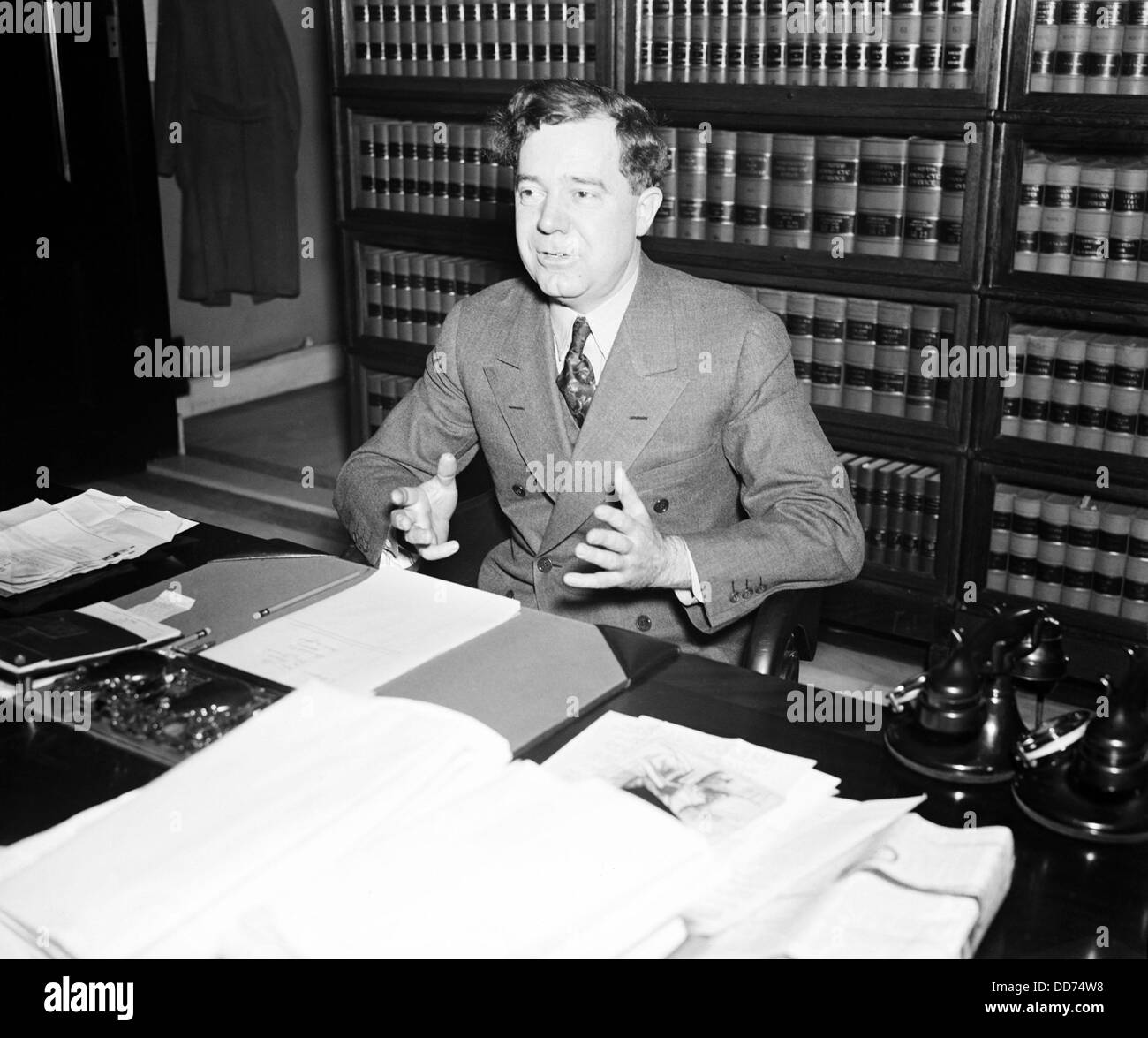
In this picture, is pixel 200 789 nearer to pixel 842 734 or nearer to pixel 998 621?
pixel 842 734

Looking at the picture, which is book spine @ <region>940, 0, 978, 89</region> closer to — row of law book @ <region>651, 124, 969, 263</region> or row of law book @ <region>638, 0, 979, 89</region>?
row of law book @ <region>638, 0, 979, 89</region>

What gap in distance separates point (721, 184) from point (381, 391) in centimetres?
138

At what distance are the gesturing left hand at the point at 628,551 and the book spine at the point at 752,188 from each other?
177 centimetres

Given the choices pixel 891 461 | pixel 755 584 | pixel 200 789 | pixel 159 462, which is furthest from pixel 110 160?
pixel 200 789

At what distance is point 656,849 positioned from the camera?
1110 millimetres

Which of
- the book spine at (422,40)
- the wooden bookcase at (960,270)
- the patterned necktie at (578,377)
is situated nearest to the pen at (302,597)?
the patterned necktie at (578,377)

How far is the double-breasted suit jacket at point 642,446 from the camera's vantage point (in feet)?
6.44

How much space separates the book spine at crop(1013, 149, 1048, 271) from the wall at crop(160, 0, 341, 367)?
3.34 m

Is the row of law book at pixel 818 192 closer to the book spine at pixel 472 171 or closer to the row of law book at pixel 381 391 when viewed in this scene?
the book spine at pixel 472 171

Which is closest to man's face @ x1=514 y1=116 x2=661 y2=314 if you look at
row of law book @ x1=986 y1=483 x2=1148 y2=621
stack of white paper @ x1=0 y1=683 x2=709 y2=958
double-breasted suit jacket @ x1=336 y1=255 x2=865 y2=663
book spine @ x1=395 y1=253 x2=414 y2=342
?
double-breasted suit jacket @ x1=336 y1=255 x2=865 y2=663

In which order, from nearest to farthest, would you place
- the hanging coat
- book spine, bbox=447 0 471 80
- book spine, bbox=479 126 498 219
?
book spine, bbox=447 0 471 80 → book spine, bbox=479 126 498 219 → the hanging coat

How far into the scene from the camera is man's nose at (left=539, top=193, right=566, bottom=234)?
6.50 ft

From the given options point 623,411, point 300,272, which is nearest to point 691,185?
point 623,411
